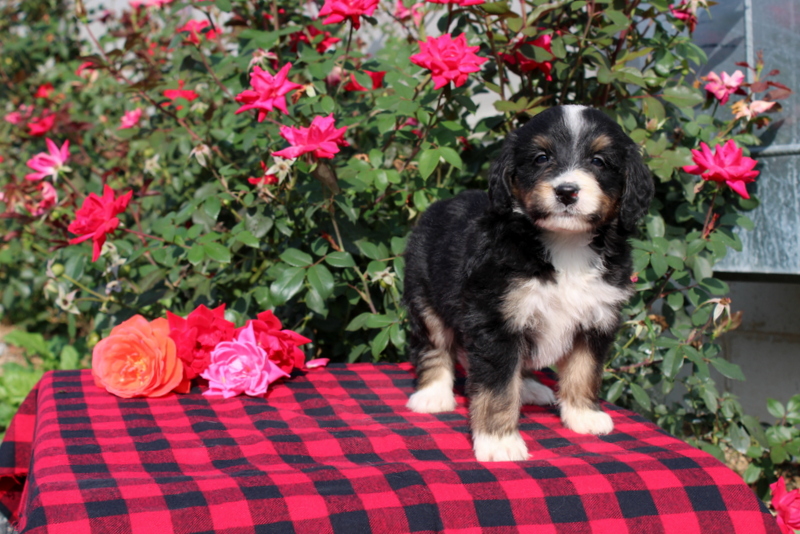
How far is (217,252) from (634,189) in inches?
73.6

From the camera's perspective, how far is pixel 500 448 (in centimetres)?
245

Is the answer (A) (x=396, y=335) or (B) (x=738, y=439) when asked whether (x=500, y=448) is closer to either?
(A) (x=396, y=335)

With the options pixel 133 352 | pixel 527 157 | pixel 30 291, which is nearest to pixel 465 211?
pixel 527 157

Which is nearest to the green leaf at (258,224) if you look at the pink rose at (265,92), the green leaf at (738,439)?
the pink rose at (265,92)

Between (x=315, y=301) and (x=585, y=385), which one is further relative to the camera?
(x=315, y=301)

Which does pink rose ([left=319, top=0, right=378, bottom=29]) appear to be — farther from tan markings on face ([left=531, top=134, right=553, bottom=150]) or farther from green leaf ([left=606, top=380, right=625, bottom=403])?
green leaf ([left=606, top=380, right=625, bottom=403])

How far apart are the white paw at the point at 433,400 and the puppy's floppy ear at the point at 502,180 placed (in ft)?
3.07

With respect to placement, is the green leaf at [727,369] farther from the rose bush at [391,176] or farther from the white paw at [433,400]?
the white paw at [433,400]

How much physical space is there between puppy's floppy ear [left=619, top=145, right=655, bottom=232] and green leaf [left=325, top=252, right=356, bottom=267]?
1.33 m

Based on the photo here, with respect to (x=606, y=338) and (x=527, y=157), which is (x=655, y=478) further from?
(x=527, y=157)

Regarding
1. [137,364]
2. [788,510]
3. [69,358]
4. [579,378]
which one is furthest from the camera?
[69,358]

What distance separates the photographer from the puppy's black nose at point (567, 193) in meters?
2.22

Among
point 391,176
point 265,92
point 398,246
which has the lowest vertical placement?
point 398,246

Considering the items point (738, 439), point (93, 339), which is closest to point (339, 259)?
point (738, 439)
